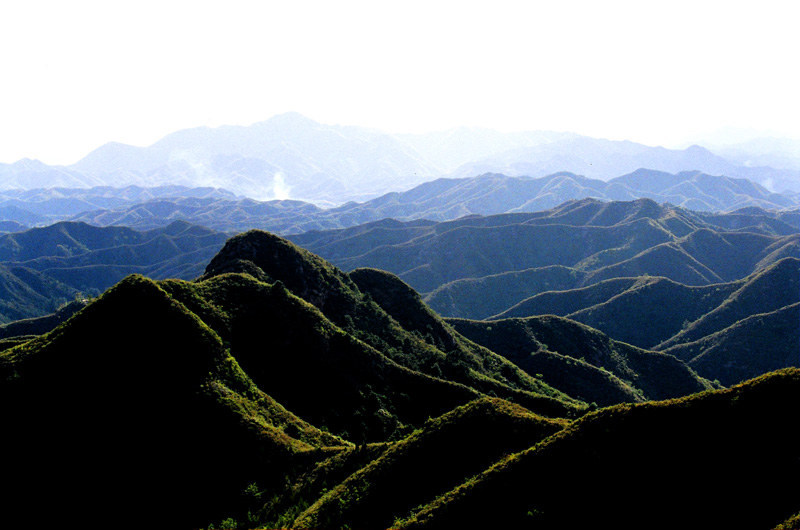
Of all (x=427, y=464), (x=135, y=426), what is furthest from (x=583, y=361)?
(x=135, y=426)

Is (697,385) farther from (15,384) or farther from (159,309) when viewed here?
(15,384)

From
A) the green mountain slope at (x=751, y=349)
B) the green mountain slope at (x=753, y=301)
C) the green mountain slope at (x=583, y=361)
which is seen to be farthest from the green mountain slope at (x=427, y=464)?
the green mountain slope at (x=753, y=301)

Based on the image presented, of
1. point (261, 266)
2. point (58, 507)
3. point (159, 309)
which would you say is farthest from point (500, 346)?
point (58, 507)

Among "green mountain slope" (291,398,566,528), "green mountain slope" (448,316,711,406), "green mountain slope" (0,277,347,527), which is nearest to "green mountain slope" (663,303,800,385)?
"green mountain slope" (448,316,711,406)

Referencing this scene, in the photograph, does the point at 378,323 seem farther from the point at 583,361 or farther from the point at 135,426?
the point at 583,361

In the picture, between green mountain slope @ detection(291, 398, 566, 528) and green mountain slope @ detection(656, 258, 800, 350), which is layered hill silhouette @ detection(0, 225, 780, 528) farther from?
green mountain slope @ detection(656, 258, 800, 350)

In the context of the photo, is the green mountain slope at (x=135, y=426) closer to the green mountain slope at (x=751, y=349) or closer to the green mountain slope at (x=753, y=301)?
the green mountain slope at (x=751, y=349)
